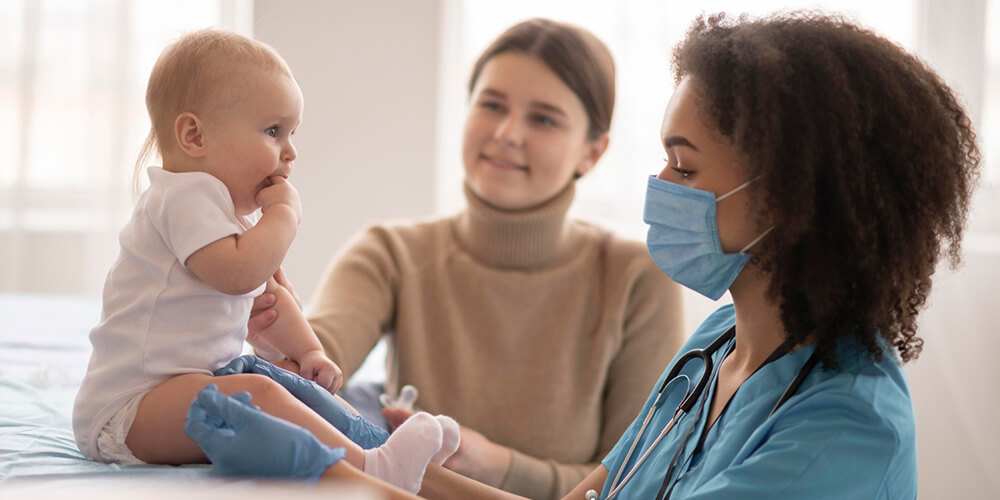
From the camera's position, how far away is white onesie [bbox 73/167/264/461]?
3.25 ft

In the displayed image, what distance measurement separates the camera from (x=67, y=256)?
3711 millimetres

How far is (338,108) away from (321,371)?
8.93 ft

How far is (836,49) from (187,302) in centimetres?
82

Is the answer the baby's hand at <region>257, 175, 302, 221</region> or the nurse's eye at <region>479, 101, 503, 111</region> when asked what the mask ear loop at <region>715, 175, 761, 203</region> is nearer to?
the baby's hand at <region>257, 175, 302, 221</region>

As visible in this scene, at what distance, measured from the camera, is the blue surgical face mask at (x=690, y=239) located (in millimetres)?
1133

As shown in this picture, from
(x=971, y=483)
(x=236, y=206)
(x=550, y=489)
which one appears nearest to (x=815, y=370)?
(x=236, y=206)

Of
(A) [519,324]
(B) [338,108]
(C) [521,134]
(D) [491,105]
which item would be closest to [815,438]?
(A) [519,324]

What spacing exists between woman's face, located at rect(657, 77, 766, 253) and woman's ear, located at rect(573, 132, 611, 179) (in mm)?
1006

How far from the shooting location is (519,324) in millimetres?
2033

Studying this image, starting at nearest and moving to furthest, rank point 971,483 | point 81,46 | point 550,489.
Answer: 1. point 550,489
2. point 971,483
3. point 81,46

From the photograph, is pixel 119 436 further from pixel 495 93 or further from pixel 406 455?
pixel 495 93

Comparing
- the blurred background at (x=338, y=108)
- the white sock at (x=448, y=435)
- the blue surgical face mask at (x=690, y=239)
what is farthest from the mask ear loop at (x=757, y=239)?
the blurred background at (x=338, y=108)

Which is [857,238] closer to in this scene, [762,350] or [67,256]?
[762,350]

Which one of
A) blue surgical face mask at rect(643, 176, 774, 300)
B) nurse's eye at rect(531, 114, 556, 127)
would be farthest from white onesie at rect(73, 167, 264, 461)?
nurse's eye at rect(531, 114, 556, 127)
